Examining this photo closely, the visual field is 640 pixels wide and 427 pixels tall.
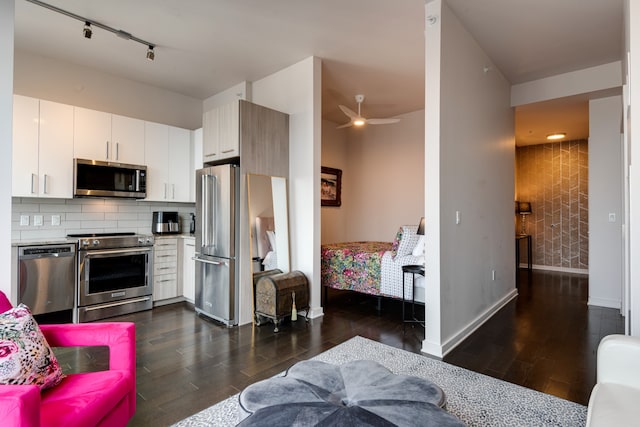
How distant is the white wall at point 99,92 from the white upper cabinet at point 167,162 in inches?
18.9

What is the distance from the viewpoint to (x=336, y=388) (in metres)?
1.54

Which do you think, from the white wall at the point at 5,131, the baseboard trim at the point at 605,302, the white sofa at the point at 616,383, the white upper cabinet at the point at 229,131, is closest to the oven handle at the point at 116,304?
the white upper cabinet at the point at 229,131

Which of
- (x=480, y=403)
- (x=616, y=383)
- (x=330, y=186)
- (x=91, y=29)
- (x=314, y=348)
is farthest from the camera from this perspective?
(x=330, y=186)

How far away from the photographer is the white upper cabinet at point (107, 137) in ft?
12.5

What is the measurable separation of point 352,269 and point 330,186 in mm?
2436

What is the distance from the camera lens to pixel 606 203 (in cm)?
446

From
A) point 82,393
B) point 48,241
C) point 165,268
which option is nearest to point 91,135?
point 48,241

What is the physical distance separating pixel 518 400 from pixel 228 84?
4.81 metres

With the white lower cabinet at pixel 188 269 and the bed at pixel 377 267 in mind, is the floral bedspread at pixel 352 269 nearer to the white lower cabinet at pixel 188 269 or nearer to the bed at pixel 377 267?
the bed at pixel 377 267

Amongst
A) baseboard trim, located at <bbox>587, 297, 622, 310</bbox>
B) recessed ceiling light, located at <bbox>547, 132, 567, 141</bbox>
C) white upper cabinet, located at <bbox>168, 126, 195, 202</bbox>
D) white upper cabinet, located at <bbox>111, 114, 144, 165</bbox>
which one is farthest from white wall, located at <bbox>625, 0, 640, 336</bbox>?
recessed ceiling light, located at <bbox>547, 132, 567, 141</bbox>

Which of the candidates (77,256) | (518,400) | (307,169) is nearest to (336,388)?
(518,400)

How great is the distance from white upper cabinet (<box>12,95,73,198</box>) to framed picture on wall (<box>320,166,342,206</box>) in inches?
149

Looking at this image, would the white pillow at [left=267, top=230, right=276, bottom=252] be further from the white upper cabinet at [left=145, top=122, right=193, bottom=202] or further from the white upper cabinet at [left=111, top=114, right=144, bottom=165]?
the white upper cabinet at [left=111, top=114, right=144, bottom=165]

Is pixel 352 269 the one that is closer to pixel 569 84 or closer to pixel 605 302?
pixel 605 302
